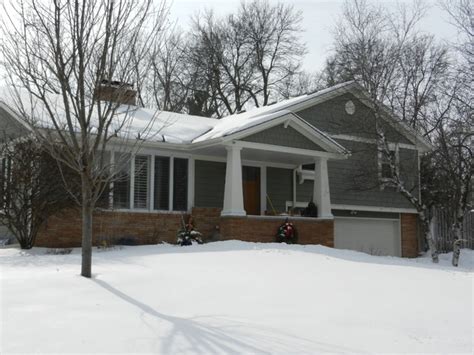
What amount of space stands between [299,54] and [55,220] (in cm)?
2629

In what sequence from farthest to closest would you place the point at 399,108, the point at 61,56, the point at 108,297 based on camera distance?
the point at 399,108, the point at 61,56, the point at 108,297

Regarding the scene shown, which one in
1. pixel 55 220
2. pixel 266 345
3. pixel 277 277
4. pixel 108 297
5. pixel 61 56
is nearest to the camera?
pixel 266 345

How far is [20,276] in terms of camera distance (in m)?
7.86

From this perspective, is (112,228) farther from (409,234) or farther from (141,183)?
(409,234)

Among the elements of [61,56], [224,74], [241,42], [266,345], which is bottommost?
[266,345]

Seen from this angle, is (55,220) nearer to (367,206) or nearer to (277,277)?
(277,277)

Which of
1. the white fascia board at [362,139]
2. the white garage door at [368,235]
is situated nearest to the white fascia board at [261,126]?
the white fascia board at [362,139]

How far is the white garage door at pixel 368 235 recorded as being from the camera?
19703 mm

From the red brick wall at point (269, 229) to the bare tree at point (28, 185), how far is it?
4.34m

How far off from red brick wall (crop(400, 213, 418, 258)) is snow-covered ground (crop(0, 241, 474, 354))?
10.7m

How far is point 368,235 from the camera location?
2045cm

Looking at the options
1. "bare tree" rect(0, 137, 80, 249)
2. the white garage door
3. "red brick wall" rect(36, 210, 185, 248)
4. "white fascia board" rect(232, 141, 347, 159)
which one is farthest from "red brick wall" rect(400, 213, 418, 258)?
"bare tree" rect(0, 137, 80, 249)

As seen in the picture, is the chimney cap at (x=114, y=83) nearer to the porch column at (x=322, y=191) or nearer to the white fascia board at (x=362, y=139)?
the porch column at (x=322, y=191)

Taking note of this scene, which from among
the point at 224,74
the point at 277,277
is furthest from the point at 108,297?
the point at 224,74
